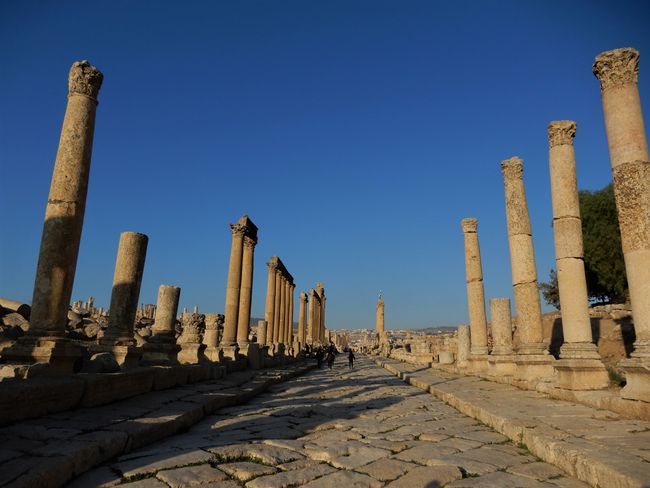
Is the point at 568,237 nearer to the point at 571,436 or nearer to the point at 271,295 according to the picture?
the point at 571,436

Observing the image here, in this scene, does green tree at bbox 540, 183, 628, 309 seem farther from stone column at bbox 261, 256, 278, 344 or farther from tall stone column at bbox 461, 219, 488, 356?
stone column at bbox 261, 256, 278, 344

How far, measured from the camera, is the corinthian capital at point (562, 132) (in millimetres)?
10523

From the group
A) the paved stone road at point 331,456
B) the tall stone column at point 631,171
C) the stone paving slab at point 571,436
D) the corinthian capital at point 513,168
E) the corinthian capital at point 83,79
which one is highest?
the corinthian capital at point 513,168

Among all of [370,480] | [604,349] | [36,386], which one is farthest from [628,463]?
[604,349]

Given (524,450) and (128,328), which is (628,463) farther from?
(128,328)

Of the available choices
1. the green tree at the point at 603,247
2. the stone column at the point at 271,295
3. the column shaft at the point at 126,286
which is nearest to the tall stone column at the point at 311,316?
the stone column at the point at 271,295

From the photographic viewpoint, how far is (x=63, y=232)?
7.43 m

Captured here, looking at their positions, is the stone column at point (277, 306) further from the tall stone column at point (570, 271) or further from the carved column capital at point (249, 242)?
the tall stone column at point (570, 271)

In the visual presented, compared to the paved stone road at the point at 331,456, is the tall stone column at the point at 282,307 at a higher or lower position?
higher

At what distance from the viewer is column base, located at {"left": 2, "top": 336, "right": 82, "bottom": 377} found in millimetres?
6590

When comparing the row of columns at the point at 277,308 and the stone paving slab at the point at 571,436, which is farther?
the row of columns at the point at 277,308

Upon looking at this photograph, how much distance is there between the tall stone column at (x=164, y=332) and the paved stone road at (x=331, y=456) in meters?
5.12

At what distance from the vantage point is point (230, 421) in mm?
6809

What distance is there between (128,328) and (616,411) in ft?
30.8
